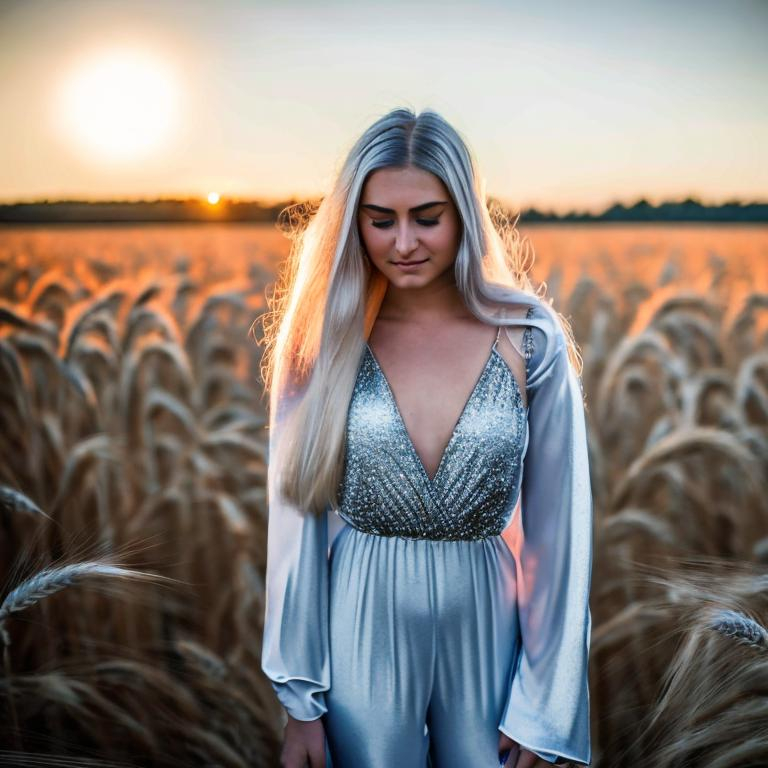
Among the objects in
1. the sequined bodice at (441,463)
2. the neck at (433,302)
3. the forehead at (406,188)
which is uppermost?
the forehead at (406,188)

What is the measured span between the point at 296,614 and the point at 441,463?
371mm

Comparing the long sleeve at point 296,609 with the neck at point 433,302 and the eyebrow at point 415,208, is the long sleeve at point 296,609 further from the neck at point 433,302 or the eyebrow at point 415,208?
the eyebrow at point 415,208

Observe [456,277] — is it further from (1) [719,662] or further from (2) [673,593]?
(1) [719,662]

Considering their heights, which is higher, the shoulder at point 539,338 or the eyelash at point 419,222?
the eyelash at point 419,222

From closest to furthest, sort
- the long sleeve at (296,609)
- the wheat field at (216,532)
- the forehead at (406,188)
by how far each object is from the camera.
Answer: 1. the forehead at (406,188)
2. the long sleeve at (296,609)
3. the wheat field at (216,532)

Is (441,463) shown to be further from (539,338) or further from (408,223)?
(408,223)

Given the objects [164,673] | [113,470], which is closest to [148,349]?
[113,470]

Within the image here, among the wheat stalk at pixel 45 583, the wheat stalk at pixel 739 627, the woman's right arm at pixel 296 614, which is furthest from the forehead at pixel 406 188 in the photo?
the wheat stalk at pixel 739 627

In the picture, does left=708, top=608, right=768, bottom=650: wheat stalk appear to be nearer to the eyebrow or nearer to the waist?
the waist

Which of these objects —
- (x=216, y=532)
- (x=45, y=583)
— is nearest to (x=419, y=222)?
(x=45, y=583)

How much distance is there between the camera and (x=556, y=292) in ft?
13.5

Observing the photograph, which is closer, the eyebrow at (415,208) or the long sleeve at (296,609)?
the eyebrow at (415,208)

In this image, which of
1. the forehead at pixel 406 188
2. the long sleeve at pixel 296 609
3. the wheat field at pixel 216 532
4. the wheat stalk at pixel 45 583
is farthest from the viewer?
the wheat field at pixel 216 532

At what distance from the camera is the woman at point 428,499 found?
4.30ft
